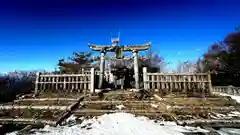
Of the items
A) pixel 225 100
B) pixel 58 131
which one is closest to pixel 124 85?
pixel 225 100

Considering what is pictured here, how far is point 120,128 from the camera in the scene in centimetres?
393

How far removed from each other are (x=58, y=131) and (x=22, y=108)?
3252 mm

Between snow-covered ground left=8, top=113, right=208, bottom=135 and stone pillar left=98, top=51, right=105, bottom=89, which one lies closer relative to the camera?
snow-covered ground left=8, top=113, right=208, bottom=135

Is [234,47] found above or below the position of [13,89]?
above

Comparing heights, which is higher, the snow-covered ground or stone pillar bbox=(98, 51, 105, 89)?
stone pillar bbox=(98, 51, 105, 89)

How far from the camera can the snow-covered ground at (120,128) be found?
3605 millimetres

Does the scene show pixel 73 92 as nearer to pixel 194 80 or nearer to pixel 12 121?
pixel 12 121

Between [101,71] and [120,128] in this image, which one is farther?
[101,71]

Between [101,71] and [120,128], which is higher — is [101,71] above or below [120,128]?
above

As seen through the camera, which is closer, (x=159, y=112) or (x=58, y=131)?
(x=58, y=131)

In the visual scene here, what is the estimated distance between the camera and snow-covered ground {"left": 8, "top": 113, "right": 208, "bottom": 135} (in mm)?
3605

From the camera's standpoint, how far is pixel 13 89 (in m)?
11.1

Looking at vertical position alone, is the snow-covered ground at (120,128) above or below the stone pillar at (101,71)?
below

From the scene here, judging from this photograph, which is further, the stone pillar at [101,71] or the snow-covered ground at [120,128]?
the stone pillar at [101,71]
